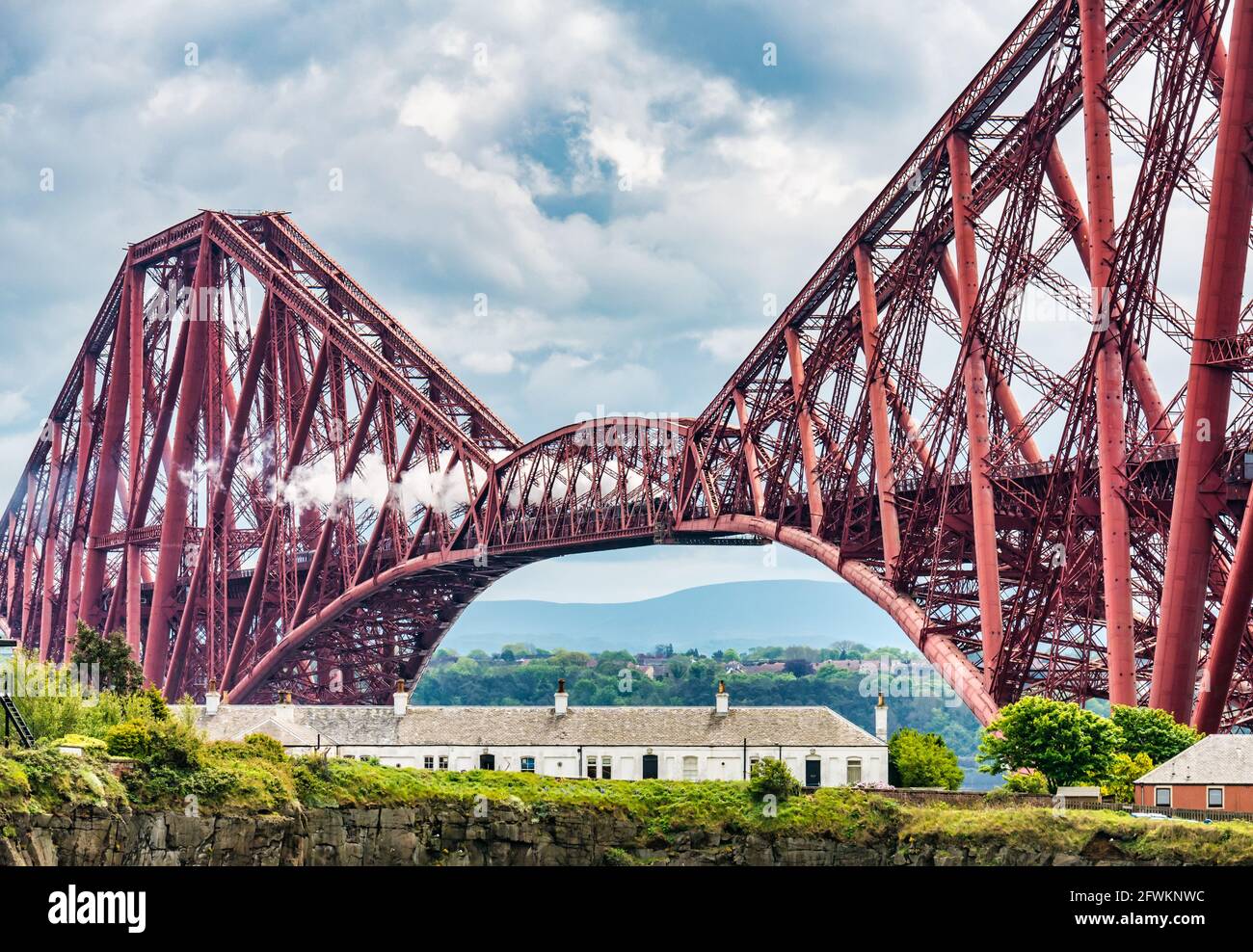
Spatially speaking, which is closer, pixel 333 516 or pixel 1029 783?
pixel 1029 783

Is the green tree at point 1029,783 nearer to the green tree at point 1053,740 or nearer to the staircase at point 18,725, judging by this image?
the green tree at point 1053,740

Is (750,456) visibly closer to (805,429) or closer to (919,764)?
(805,429)

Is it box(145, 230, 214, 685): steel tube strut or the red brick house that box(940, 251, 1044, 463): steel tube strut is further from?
box(145, 230, 214, 685): steel tube strut

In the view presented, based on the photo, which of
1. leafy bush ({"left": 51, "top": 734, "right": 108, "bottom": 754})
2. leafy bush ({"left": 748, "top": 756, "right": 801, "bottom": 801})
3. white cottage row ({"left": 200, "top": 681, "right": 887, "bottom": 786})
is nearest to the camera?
leafy bush ({"left": 51, "top": 734, "right": 108, "bottom": 754})

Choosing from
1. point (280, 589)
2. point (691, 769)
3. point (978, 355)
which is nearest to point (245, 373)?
Result: point (280, 589)

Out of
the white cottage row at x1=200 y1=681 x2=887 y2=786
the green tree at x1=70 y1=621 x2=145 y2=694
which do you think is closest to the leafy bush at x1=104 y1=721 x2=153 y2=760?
the white cottage row at x1=200 y1=681 x2=887 y2=786

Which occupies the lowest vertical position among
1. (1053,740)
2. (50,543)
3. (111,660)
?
(1053,740)

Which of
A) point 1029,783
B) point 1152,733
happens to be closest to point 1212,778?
point 1152,733
